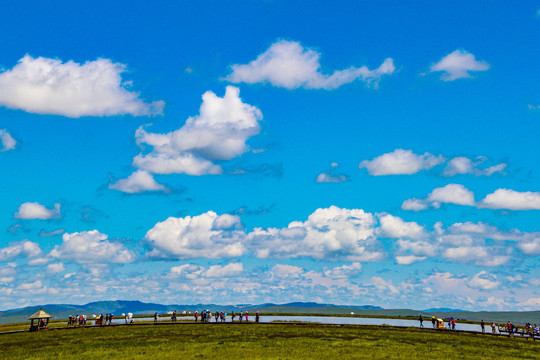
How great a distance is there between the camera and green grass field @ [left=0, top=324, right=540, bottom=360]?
54562 millimetres

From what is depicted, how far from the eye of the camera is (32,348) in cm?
6300

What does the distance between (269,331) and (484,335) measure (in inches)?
1381

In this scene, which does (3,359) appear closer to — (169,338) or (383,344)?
(169,338)

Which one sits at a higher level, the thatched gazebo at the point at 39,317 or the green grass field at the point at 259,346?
the thatched gazebo at the point at 39,317

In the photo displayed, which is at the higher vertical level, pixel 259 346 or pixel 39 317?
pixel 39 317

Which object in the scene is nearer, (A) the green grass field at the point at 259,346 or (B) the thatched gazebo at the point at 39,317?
(A) the green grass field at the point at 259,346

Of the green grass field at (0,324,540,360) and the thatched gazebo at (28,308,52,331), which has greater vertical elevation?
the thatched gazebo at (28,308,52,331)

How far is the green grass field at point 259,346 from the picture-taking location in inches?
2148

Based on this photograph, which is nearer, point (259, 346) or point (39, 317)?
point (259, 346)

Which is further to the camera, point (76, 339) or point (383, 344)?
point (76, 339)

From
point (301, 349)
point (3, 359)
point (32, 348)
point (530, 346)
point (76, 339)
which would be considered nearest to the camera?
point (3, 359)

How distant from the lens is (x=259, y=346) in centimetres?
6134

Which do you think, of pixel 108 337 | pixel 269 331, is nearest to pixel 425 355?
pixel 269 331

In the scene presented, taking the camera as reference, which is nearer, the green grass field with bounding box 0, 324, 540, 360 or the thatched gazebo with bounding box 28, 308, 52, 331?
the green grass field with bounding box 0, 324, 540, 360
